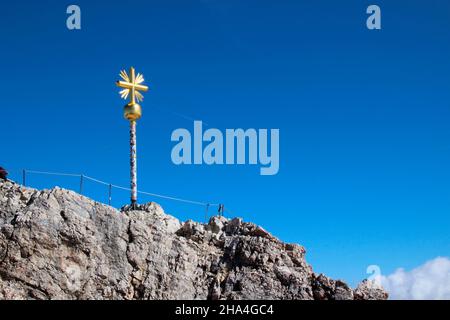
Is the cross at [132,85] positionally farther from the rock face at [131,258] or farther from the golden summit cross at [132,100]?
the rock face at [131,258]

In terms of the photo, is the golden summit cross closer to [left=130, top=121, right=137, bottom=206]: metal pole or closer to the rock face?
[left=130, top=121, right=137, bottom=206]: metal pole

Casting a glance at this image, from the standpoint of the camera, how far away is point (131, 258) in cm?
3938

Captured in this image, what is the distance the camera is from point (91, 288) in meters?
37.3

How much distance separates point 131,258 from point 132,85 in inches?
706

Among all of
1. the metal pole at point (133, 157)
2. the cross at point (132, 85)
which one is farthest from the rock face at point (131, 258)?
the cross at point (132, 85)

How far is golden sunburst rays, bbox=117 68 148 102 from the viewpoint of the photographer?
51.2m

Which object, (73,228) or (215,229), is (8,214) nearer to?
(73,228)

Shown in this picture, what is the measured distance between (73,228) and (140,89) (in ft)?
58.3

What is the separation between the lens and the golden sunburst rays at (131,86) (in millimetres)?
51250

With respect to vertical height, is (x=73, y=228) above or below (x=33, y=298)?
above

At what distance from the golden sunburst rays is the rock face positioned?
40.8ft

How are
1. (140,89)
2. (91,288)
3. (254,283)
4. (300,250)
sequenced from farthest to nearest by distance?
1. (140,89)
2. (300,250)
3. (254,283)
4. (91,288)

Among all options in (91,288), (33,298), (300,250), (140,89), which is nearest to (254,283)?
(300,250)

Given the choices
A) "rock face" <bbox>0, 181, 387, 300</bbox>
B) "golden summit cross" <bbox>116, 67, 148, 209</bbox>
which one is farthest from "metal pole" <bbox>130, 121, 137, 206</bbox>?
"rock face" <bbox>0, 181, 387, 300</bbox>
